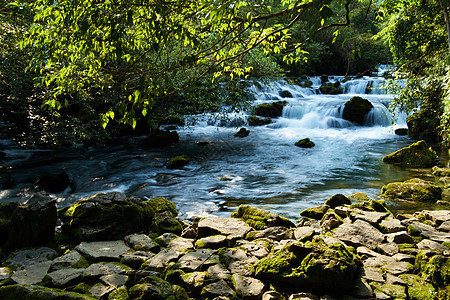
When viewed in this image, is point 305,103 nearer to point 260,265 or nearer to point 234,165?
point 234,165

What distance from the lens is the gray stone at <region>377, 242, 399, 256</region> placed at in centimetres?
354

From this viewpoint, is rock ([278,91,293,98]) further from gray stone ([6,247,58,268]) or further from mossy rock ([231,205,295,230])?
gray stone ([6,247,58,268])

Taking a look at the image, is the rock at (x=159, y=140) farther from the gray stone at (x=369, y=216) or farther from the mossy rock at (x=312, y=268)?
the mossy rock at (x=312, y=268)

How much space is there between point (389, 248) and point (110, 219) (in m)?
4.12

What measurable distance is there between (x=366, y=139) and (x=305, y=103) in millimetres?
6465

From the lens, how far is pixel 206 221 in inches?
188

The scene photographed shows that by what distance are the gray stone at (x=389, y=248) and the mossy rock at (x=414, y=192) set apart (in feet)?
11.4

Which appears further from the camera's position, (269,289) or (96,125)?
(96,125)

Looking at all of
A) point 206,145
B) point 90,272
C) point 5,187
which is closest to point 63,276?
point 90,272

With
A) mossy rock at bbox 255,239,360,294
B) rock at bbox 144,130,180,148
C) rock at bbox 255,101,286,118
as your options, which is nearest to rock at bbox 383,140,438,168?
mossy rock at bbox 255,239,360,294

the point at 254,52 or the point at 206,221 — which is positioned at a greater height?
the point at 254,52

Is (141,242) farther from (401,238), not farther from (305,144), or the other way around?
(305,144)

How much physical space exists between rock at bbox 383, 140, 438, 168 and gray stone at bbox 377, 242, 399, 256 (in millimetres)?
7409

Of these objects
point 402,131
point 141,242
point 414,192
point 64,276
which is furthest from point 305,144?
point 64,276
